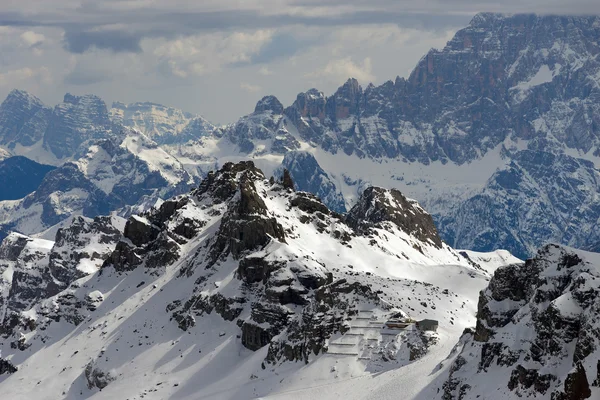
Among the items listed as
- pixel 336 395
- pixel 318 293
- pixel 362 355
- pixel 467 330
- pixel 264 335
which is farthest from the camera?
pixel 264 335

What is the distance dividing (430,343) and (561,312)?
5267cm

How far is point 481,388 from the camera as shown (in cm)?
12469

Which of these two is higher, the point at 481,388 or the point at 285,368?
the point at 481,388

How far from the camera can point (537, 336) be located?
118000mm

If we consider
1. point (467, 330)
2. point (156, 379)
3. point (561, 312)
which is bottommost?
point (156, 379)

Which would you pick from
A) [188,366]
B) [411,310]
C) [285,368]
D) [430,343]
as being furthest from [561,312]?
[188,366]

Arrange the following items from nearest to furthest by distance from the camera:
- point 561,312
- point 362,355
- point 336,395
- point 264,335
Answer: point 561,312
point 336,395
point 362,355
point 264,335

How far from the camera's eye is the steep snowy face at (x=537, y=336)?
10831 centimetres

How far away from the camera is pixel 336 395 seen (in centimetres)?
15700

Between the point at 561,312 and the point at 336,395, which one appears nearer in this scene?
the point at 561,312

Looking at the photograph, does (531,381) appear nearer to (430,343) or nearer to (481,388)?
(481,388)

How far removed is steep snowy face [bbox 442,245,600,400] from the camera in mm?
108312

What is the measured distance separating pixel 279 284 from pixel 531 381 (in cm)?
8959

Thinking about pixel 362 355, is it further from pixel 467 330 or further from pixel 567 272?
pixel 567 272
